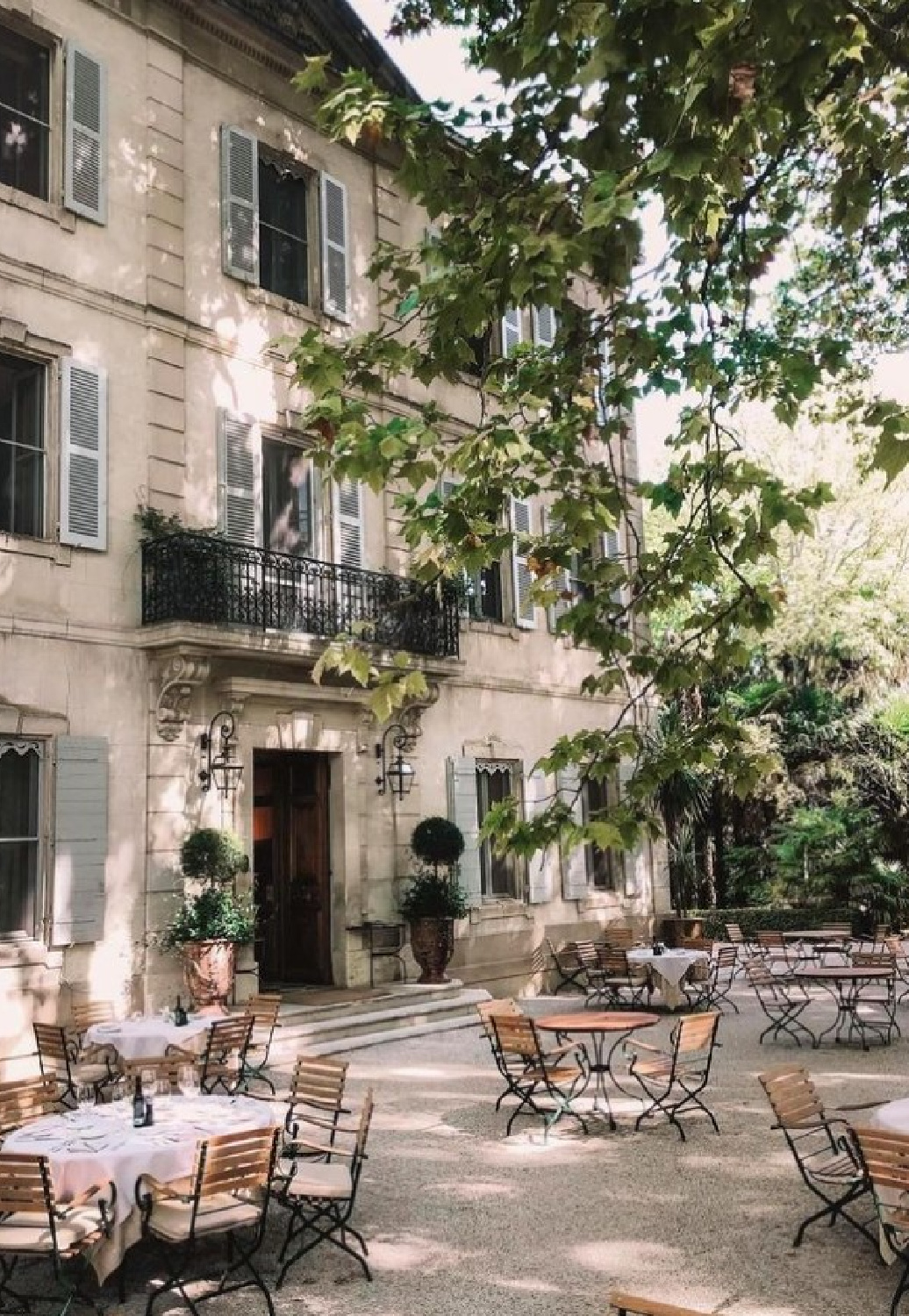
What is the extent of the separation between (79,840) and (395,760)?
4.47 metres

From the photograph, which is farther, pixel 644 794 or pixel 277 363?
pixel 277 363

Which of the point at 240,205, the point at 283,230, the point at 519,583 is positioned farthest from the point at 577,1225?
the point at 283,230

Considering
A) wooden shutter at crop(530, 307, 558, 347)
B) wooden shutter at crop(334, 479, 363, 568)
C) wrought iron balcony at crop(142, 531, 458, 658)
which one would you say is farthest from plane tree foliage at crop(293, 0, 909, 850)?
wooden shutter at crop(530, 307, 558, 347)

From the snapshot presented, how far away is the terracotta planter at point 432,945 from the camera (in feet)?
44.7

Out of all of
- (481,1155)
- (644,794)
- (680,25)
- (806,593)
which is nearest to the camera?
(680,25)

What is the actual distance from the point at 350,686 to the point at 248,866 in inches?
107

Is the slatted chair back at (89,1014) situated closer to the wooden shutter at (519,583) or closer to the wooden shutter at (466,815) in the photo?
the wooden shutter at (466,815)

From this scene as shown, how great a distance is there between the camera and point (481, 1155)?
777 centimetres

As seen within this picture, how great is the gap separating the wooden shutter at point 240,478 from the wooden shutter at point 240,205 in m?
1.80

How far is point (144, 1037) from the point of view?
8945mm

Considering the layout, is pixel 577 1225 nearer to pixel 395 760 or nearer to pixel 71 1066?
pixel 71 1066

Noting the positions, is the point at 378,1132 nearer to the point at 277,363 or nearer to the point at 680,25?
the point at 680,25

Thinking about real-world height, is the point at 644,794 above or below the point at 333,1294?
above

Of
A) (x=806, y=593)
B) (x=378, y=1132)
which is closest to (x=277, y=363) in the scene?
(x=378, y=1132)
